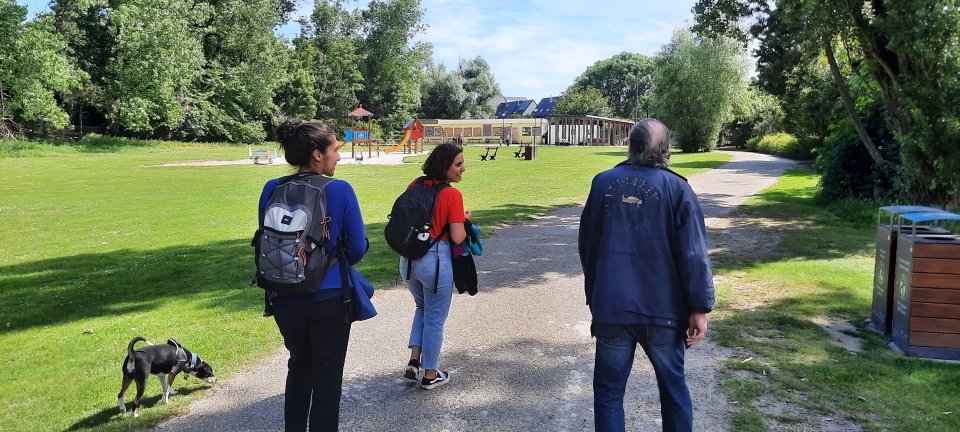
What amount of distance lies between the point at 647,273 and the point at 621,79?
110m

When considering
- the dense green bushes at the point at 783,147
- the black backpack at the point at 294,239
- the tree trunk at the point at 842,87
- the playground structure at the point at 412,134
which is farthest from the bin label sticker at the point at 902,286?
the playground structure at the point at 412,134

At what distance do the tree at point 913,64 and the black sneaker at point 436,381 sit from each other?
352 inches

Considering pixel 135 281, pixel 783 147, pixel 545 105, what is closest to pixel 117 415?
pixel 135 281

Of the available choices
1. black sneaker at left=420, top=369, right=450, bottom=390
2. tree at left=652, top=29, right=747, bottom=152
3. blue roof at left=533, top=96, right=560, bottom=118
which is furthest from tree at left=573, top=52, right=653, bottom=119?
black sneaker at left=420, top=369, right=450, bottom=390

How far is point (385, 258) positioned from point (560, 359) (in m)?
5.07

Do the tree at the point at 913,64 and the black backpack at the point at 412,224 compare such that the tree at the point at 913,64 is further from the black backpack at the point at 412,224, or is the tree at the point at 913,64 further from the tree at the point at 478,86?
the tree at the point at 478,86

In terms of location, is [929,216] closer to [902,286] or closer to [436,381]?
[902,286]

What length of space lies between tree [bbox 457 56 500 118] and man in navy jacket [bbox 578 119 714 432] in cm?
8890

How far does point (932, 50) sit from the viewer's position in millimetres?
9977

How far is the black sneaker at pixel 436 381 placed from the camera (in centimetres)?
477

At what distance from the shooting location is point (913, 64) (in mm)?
10688

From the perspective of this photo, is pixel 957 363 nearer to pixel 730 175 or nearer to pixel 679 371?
pixel 679 371

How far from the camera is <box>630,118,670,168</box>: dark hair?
3232mm

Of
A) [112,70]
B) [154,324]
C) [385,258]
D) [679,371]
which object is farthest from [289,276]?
[112,70]
